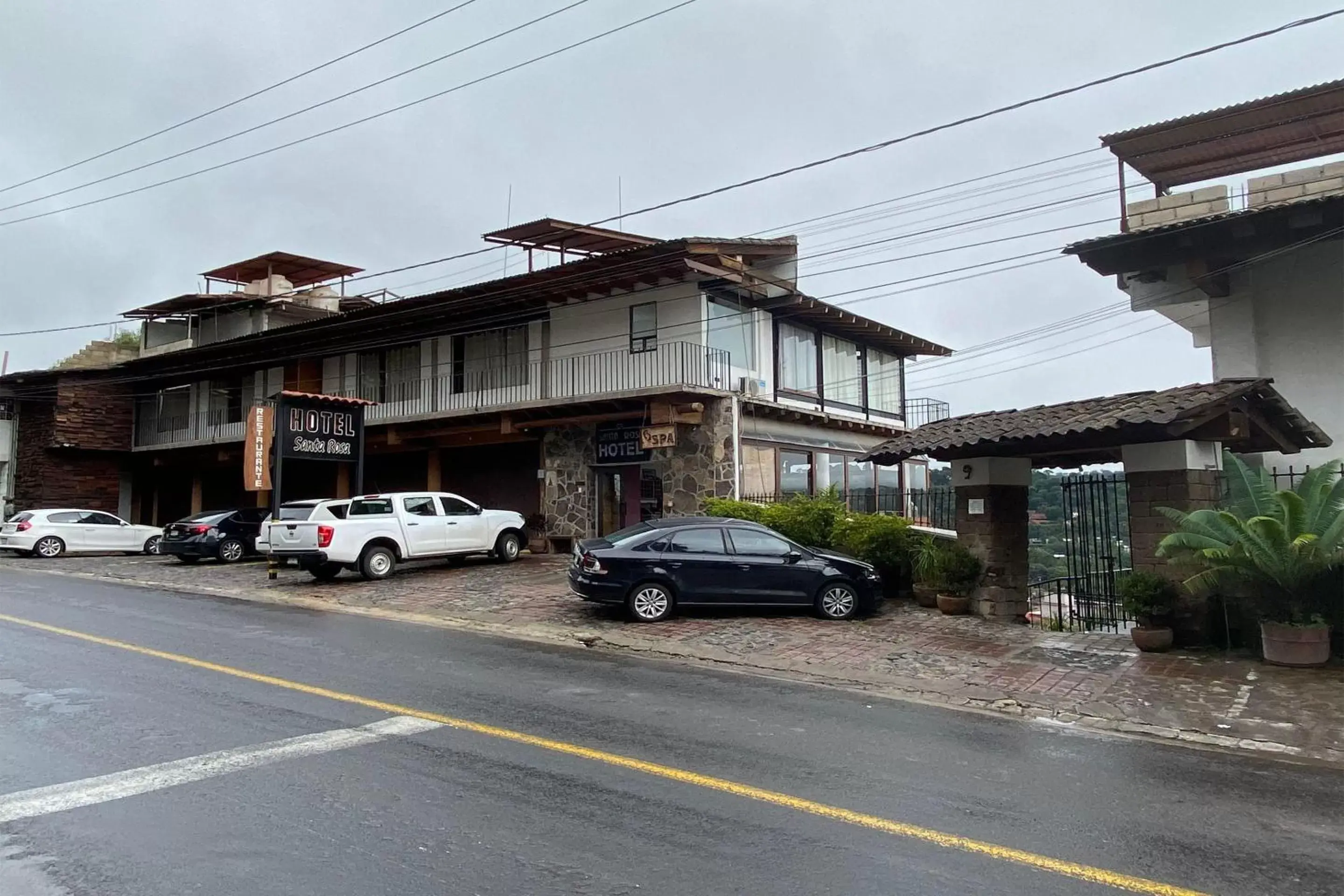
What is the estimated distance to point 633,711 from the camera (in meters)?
7.15

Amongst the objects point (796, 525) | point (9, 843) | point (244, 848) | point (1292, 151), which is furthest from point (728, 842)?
point (1292, 151)

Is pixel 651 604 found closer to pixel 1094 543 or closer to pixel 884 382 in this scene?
pixel 1094 543

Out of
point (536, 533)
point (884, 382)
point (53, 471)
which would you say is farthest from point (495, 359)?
point (53, 471)

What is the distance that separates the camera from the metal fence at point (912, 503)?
15188 millimetres

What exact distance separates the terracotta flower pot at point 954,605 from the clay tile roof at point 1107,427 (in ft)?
6.59

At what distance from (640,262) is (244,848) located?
1641cm

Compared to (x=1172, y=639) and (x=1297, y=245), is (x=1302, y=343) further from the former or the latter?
(x=1172, y=639)

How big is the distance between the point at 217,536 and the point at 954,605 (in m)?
17.8

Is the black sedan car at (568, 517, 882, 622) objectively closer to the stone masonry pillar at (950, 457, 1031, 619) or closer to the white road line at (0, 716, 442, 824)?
the stone masonry pillar at (950, 457, 1031, 619)

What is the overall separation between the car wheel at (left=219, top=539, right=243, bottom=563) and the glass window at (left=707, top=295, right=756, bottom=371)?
13.0 meters

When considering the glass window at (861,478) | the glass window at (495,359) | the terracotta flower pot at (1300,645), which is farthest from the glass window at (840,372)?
the terracotta flower pot at (1300,645)

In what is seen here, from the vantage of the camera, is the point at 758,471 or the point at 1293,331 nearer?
the point at 1293,331

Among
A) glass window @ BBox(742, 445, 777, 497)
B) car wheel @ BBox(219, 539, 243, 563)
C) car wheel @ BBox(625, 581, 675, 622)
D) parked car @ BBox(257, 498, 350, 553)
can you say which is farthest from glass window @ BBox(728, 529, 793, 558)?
car wheel @ BBox(219, 539, 243, 563)

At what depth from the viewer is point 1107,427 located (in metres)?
10.2
